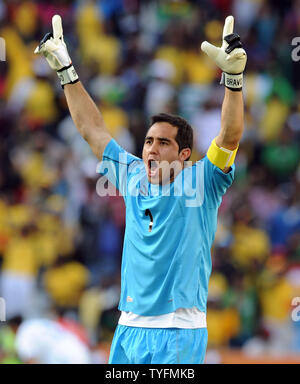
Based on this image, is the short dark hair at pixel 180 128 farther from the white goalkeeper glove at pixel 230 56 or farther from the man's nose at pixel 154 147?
the white goalkeeper glove at pixel 230 56

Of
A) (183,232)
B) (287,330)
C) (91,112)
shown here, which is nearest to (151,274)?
(183,232)

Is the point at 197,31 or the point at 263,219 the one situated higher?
the point at 197,31

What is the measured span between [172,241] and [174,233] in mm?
50

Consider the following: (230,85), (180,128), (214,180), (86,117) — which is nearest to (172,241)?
(214,180)

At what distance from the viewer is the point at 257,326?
30.8 feet

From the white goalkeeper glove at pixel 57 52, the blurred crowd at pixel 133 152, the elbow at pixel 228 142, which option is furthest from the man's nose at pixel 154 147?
the blurred crowd at pixel 133 152

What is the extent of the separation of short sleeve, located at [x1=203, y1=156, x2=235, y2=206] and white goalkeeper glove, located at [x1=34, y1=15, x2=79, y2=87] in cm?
110

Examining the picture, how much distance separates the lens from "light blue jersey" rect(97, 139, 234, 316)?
15.8 feet

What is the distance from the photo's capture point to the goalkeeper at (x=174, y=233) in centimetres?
477

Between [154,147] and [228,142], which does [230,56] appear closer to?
[228,142]

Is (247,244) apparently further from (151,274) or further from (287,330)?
(151,274)

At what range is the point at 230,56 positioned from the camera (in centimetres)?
469

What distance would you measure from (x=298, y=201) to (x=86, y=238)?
8.71ft

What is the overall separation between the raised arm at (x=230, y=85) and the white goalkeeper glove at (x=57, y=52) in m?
1.02
